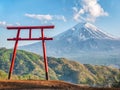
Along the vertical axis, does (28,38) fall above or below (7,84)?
above

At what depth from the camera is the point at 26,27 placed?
26.5 metres

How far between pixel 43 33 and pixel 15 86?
26.7 feet

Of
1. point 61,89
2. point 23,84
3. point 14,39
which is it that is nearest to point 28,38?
point 14,39

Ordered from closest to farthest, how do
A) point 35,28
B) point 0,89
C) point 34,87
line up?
point 0,89 → point 34,87 → point 35,28

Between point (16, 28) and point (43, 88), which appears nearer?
point (43, 88)

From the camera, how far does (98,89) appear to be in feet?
60.4

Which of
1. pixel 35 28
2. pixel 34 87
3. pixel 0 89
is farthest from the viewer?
pixel 35 28

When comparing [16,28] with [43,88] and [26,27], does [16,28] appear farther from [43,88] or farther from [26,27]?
[43,88]

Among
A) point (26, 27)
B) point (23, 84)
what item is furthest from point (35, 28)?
point (23, 84)

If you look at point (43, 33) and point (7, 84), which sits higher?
point (43, 33)

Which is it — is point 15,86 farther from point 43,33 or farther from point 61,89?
point 43,33

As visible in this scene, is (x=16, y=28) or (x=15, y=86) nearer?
(x=15, y=86)

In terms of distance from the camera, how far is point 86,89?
1848 centimetres

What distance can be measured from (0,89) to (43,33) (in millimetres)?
9659
